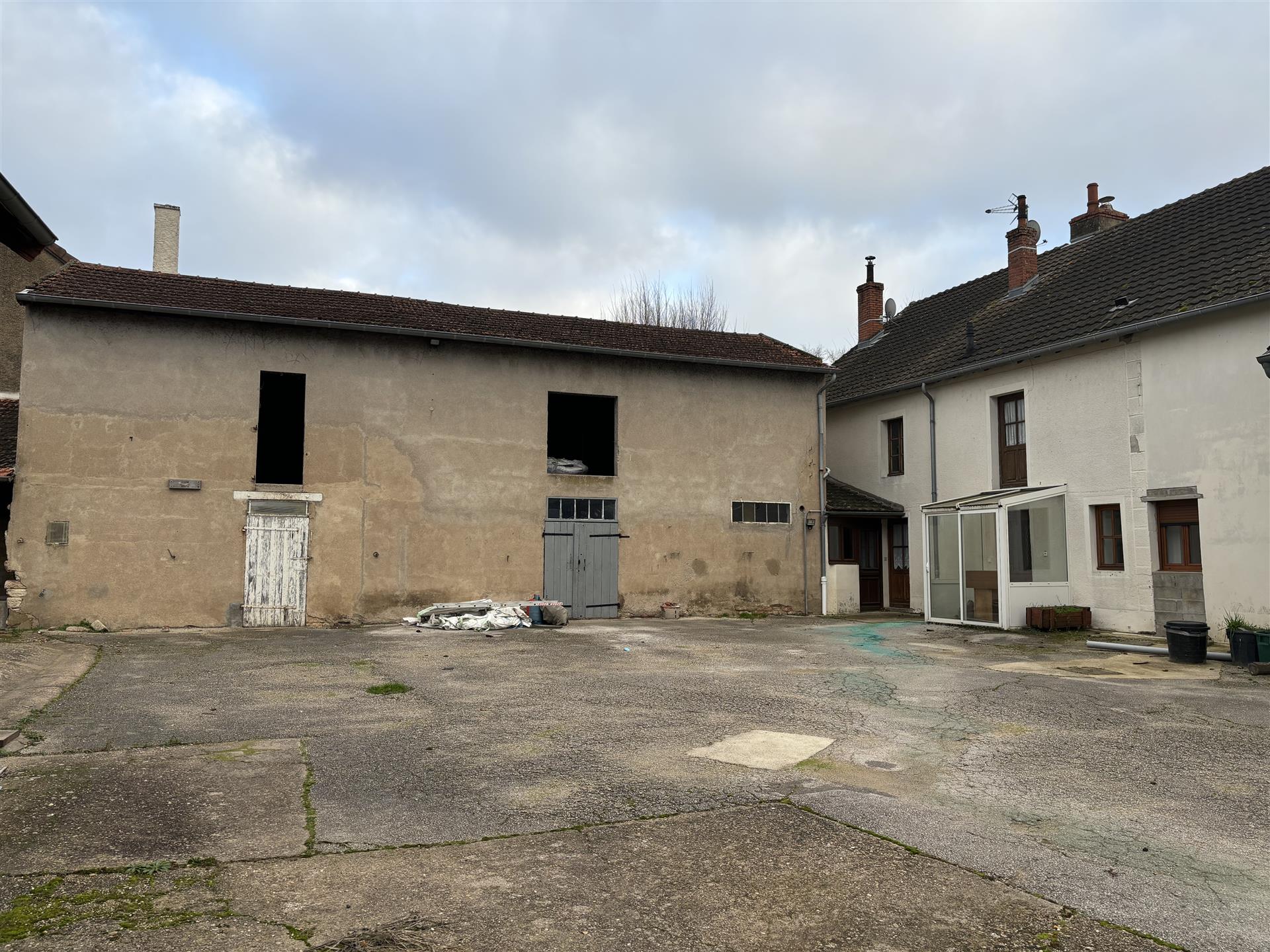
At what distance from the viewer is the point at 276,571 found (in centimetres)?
1530

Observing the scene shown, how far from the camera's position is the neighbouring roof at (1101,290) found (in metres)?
14.4

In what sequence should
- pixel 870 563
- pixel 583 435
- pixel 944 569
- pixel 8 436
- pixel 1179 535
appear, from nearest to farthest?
1. pixel 1179 535
2. pixel 8 436
3. pixel 944 569
4. pixel 583 435
5. pixel 870 563

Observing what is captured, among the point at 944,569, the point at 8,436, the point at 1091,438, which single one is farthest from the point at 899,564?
the point at 8,436

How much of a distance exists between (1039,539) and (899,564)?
4.81 m

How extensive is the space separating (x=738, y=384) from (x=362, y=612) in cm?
904

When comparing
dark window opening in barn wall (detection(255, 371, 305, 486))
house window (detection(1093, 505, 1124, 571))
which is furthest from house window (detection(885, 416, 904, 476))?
dark window opening in barn wall (detection(255, 371, 305, 486))

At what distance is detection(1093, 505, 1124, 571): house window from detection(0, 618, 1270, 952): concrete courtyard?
6.08 meters

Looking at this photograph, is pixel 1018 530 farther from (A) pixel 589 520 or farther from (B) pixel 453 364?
(B) pixel 453 364

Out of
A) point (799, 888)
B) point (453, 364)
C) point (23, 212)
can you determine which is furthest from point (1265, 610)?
point (23, 212)

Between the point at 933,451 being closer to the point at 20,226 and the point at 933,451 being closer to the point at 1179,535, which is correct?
the point at 1179,535

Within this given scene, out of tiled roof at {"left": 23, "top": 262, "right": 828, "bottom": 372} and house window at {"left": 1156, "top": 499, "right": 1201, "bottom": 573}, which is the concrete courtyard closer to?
house window at {"left": 1156, "top": 499, "right": 1201, "bottom": 573}

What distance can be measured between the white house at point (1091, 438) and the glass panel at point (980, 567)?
36mm

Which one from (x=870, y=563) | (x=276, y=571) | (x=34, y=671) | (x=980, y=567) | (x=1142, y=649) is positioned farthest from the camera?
(x=870, y=563)

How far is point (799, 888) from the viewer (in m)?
3.82
